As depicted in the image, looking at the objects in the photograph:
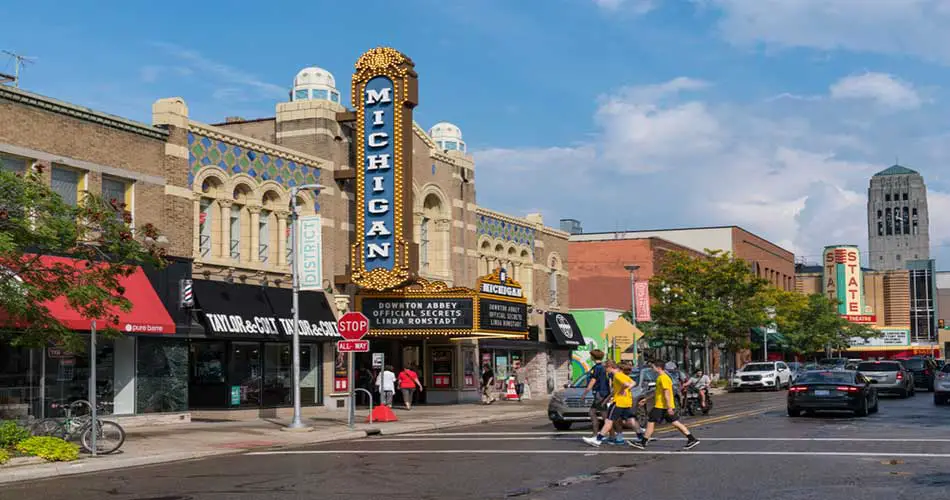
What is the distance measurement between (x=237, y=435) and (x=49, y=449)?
22.8 ft

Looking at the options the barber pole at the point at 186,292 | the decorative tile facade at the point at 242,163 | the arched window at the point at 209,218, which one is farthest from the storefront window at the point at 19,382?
the decorative tile facade at the point at 242,163

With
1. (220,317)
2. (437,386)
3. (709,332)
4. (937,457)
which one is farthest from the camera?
(709,332)

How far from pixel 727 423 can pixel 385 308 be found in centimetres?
1391

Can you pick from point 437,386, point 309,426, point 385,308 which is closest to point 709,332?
point 437,386

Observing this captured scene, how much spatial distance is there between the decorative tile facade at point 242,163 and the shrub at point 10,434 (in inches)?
466

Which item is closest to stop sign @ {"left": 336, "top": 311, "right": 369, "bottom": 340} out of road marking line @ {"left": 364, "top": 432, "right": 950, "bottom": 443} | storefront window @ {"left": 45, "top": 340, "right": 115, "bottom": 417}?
road marking line @ {"left": 364, "top": 432, "right": 950, "bottom": 443}

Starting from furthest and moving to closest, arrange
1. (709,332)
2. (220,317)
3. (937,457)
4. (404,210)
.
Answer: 1. (709,332)
2. (404,210)
3. (220,317)
4. (937,457)

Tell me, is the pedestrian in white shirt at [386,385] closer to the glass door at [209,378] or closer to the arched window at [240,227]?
the glass door at [209,378]

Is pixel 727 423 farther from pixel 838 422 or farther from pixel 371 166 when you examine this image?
pixel 371 166

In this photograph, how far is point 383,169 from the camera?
35.3m

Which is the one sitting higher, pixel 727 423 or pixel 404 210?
pixel 404 210

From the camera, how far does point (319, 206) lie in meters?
35.4

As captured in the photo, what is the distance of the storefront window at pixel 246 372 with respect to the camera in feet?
104

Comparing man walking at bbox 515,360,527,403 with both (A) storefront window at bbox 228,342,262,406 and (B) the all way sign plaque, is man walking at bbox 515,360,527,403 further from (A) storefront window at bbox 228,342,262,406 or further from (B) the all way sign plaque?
(B) the all way sign plaque
